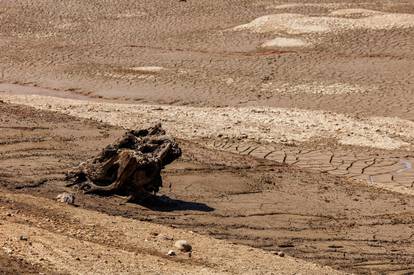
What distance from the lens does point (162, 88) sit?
22.3 meters

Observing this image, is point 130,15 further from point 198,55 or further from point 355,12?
point 355,12

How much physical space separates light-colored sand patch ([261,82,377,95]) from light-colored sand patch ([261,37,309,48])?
344 centimetres

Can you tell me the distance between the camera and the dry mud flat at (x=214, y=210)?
880 cm

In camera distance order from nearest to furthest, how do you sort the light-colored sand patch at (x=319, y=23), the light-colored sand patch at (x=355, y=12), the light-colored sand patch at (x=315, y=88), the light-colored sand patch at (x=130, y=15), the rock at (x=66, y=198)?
1. the rock at (x=66, y=198)
2. the light-colored sand patch at (x=315, y=88)
3. the light-colored sand patch at (x=319, y=23)
4. the light-colored sand patch at (x=355, y=12)
5. the light-colored sand patch at (x=130, y=15)

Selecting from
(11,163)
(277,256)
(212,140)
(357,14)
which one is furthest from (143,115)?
(357,14)

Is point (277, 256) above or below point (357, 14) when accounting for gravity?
above

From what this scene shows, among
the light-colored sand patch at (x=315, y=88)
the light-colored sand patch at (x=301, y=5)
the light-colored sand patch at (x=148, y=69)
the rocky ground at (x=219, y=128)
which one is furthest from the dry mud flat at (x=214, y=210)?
the light-colored sand patch at (x=301, y=5)

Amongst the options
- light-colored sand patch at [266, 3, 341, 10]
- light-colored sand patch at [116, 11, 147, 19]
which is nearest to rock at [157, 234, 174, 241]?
light-colored sand patch at [266, 3, 341, 10]

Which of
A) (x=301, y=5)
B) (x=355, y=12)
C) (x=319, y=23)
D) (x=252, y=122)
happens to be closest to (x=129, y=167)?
(x=252, y=122)

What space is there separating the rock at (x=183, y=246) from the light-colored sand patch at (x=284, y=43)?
1672 centimetres

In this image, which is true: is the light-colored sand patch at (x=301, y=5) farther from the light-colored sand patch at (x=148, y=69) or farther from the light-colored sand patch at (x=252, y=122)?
the light-colored sand patch at (x=252, y=122)

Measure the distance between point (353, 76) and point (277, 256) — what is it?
13.5m

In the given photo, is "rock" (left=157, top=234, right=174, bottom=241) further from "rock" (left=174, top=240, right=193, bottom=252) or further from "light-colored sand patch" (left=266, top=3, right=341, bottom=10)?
"light-colored sand patch" (left=266, top=3, right=341, bottom=10)

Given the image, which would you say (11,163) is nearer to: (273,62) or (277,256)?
(277,256)
